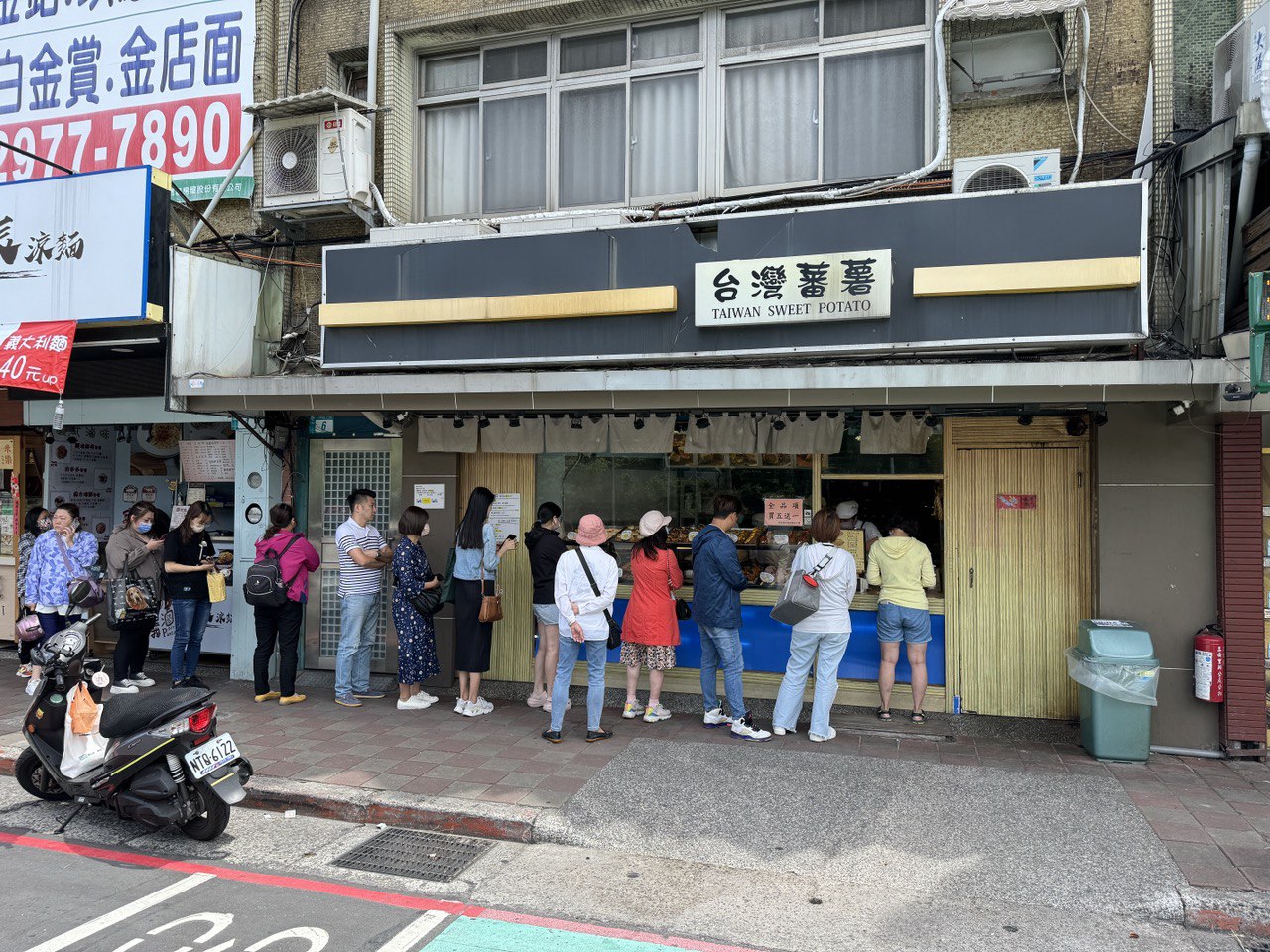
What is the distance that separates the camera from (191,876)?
16.7 feet

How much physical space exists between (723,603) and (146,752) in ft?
14.1


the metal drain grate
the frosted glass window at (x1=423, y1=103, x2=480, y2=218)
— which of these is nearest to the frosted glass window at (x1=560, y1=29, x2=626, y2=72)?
the frosted glass window at (x1=423, y1=103, x2=480, y2=218)

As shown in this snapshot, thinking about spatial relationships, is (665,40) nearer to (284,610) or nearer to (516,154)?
(516,154)

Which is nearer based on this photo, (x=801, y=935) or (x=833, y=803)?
(x=801, y=935)

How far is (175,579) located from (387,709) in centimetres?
262

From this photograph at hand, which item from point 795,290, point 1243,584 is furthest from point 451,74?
point 1243,584

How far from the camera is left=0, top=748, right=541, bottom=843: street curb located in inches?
228

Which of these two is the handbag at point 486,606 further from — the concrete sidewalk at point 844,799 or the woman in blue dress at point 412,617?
the concrete sidewalk at point 844,799

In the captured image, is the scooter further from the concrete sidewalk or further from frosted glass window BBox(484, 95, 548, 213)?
frosted glass window BBox(484, 95, 548, 213)

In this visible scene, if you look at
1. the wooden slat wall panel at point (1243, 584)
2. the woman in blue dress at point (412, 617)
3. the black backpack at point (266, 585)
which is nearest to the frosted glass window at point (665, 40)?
the woman in blue dress at point (412, 617)

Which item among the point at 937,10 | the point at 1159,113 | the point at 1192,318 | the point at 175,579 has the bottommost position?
the point at 175,579

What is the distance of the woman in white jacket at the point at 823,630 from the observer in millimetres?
7379

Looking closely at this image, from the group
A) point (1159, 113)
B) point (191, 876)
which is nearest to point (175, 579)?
point (191, 876)

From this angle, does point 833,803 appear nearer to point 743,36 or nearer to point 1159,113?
point 1159,113
